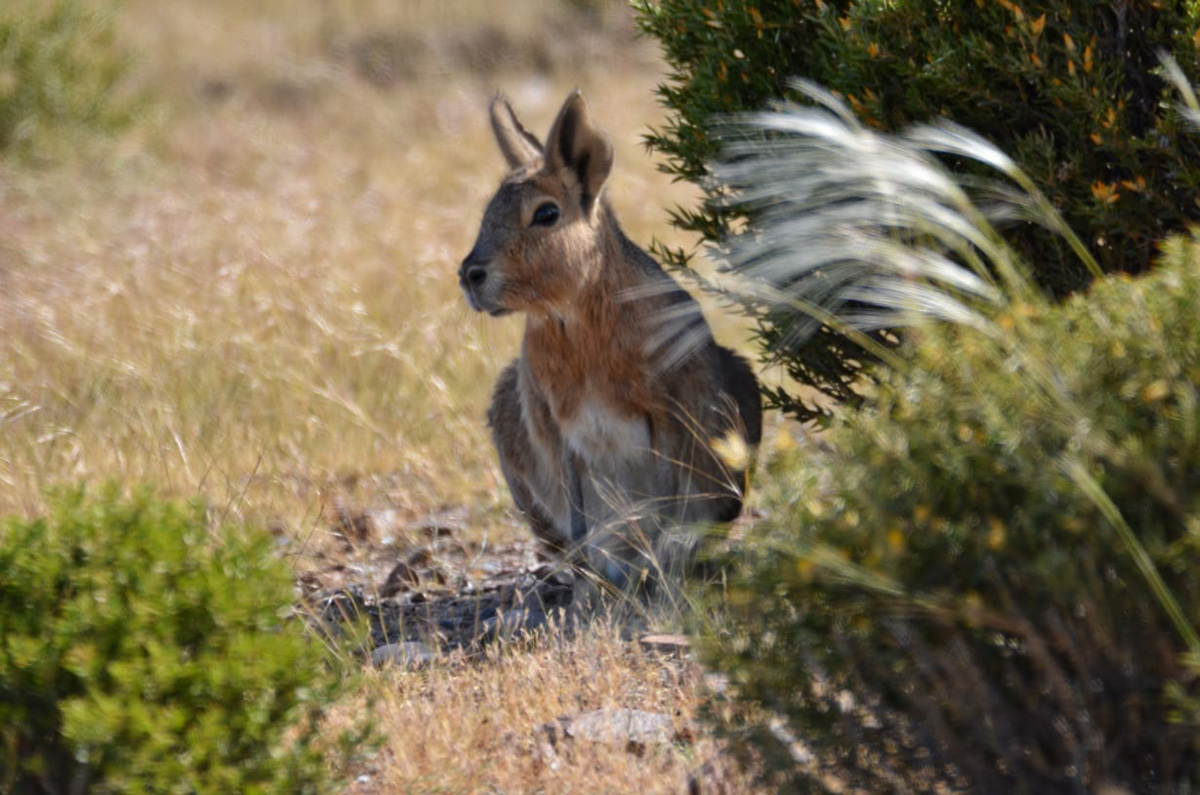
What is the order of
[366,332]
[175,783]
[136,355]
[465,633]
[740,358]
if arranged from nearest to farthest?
[175,783]
[465,633]
[740,358]
[136,355]
[366,332]

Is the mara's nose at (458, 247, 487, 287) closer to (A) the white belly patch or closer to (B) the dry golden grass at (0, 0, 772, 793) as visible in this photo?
(A) the white belly patch

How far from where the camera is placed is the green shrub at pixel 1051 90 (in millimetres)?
5000

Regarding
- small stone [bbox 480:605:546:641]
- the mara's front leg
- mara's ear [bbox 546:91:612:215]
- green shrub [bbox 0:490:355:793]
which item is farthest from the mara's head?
green shrub [bbox 0:490:355:793]

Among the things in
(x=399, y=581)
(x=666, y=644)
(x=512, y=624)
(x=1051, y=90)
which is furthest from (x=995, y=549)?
(x=399, y=581)

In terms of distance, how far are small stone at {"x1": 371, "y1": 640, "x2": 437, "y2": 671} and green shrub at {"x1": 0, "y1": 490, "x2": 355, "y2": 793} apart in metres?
1.54

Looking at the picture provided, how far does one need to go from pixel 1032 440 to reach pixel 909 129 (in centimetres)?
254

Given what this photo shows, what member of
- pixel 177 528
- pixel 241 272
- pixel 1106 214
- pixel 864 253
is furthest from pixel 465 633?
pixel 241 272

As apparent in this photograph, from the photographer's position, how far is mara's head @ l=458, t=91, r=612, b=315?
5.90 m

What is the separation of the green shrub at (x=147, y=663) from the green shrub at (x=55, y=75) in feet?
42.8

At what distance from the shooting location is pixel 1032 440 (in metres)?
3.04

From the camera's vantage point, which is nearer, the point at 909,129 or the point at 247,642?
the point at 247,642

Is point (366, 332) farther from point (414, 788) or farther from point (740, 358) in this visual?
point (414, 788)

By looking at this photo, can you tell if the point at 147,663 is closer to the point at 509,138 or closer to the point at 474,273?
the point at 474,273

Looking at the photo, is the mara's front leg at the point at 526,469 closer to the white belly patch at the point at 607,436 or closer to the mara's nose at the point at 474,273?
the white belly patch at the point at 607,436
